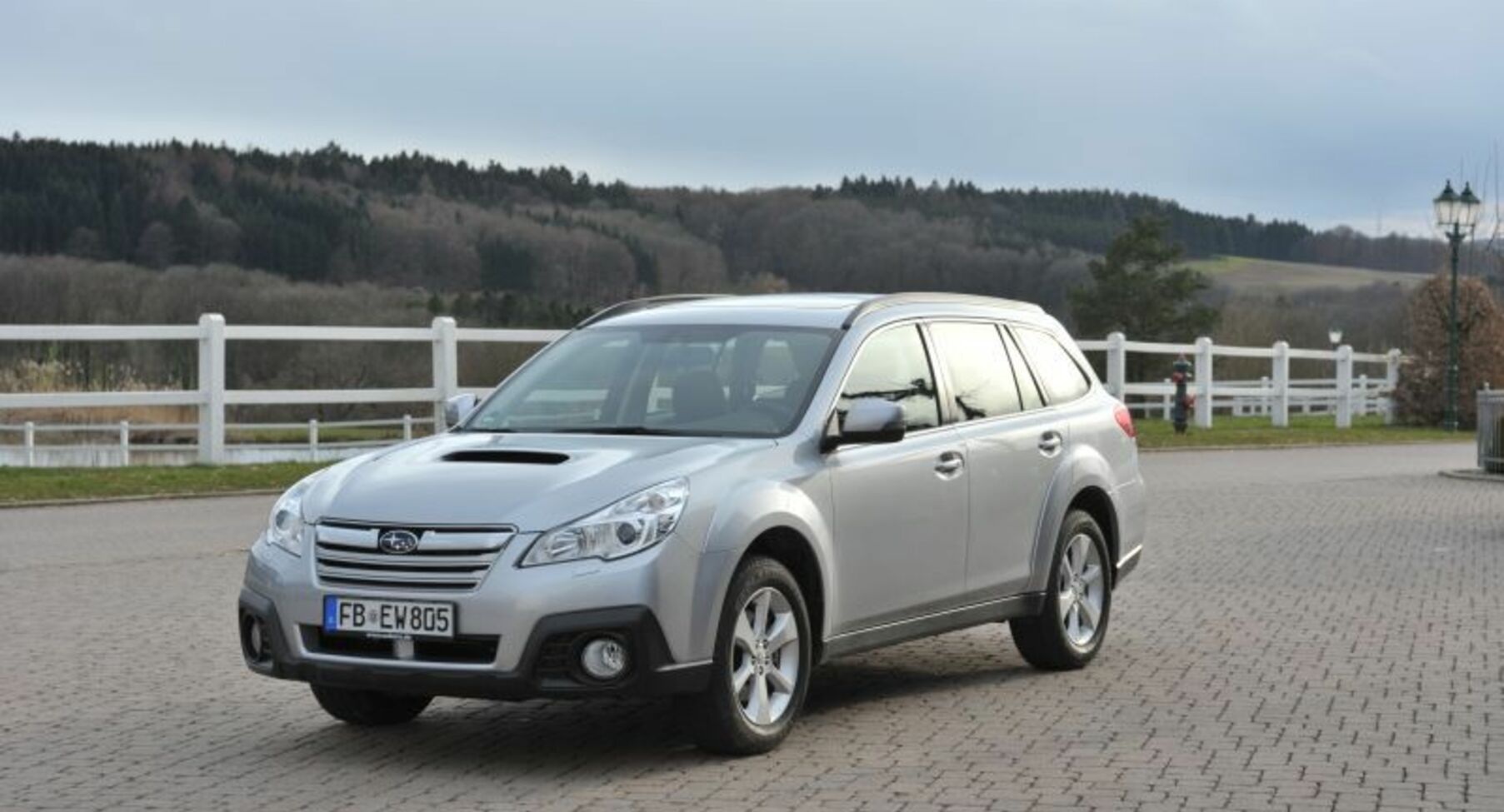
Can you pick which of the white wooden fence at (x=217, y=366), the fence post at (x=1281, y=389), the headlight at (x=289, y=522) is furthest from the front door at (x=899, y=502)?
the fence post at (x=1281, y=389)

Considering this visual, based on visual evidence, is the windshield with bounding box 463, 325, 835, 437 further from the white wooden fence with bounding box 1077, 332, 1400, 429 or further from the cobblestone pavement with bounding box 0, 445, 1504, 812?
the white wooden fence with bounding box 1077, 332, 1400, 429

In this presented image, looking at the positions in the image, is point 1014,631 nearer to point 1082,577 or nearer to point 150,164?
point 1082,577

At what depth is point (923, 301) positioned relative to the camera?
33.1 ft

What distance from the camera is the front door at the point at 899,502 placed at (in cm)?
885

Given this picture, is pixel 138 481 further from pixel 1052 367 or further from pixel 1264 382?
pixel 1264 382

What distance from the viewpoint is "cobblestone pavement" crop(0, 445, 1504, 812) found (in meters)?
7.50

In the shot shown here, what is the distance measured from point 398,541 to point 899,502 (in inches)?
89.4

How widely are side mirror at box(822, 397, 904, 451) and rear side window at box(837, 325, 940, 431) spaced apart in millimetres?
296

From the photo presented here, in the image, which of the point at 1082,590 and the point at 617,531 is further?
the point at 1082,590

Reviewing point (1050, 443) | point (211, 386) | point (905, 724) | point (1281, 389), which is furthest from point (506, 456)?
point (1281, 389)

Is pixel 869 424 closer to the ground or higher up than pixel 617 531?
higher up

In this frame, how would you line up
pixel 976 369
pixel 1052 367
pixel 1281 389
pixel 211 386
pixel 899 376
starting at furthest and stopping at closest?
pixel 1281 389 → pixel 211 386 → pixel 1052 367 → pixel 976 369 → pixel 899 376

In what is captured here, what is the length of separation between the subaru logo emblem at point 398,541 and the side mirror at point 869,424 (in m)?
1.74

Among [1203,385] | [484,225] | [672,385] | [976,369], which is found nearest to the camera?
[672,385]
